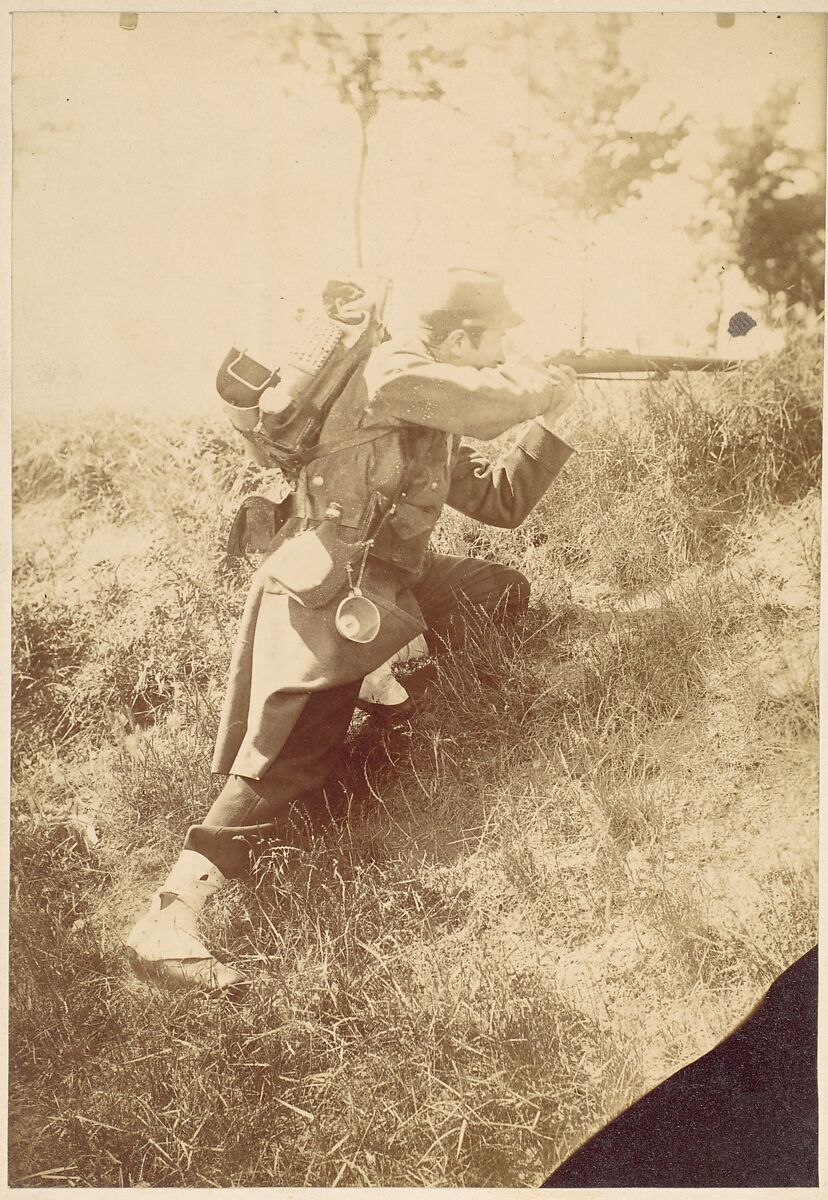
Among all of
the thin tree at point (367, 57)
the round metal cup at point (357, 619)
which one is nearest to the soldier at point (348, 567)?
the round metal cup at point (357, 619)

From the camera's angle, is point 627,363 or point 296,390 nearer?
point 296,390

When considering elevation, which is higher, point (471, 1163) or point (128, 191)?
point (128, 191)

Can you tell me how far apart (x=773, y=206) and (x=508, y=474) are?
0.75 meters

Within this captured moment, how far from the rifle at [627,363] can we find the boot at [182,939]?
117 centimetres

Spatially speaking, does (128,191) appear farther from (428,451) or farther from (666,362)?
(666,362)

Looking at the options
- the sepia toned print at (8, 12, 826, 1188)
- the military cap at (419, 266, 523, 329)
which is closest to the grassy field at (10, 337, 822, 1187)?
the sepia toned print at (8, 12, 826, 1188)

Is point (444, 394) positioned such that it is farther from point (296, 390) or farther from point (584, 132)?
point (584, 132)

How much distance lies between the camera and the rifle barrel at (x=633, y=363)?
5.93 ft

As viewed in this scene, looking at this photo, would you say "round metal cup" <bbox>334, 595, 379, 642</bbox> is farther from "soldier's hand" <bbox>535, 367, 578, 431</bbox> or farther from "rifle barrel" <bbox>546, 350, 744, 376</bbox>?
"rifle barrel" <bbox>546, 350, 744, 376</bbox>

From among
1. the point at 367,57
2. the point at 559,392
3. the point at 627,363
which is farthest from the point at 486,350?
the point at 367,57

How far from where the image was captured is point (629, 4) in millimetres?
1864

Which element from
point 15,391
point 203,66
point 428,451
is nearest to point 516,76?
point 203,66

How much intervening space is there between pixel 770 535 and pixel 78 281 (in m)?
1.46

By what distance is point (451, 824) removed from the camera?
1772 millimetres
